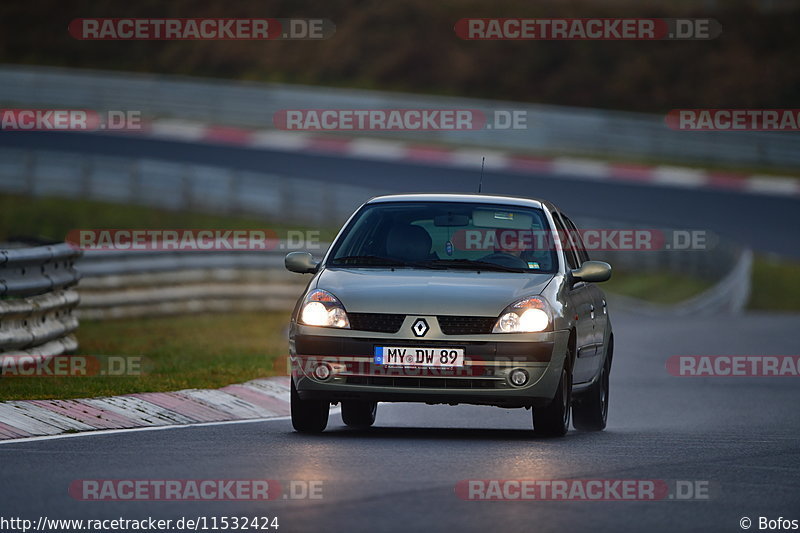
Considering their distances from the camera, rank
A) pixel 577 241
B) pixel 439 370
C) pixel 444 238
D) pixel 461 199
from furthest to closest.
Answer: pixel 577 241
pixel 461 199
pixel 444 238
pixel 439 370

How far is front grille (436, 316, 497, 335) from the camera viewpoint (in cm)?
1028

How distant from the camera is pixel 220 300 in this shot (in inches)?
930

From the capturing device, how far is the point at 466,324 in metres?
10.3

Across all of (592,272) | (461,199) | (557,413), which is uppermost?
(461,199)

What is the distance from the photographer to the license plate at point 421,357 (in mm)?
10234

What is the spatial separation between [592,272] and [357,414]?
194 cm

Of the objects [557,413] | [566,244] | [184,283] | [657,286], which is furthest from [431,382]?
[657,286]

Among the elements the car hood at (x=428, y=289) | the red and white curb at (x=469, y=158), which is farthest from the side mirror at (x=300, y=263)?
the red and white curb at (x=469, y=158)

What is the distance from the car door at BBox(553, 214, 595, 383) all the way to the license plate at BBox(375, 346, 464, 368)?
1.13m

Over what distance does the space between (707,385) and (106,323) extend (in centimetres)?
794

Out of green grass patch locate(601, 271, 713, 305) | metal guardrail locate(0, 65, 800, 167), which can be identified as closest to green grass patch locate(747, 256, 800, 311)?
green grass patch locate(601, 271, 713, 305)

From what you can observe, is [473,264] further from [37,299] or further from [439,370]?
[37,299]

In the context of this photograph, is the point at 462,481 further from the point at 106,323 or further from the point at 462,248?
the point at 106,323

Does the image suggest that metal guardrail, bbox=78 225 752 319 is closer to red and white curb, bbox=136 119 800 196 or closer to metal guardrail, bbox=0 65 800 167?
red and white curb, bbox=136 119 800 196
